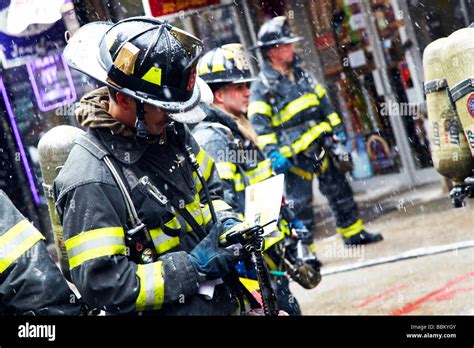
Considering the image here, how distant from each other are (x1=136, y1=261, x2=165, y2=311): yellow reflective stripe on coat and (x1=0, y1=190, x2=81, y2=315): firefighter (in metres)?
0.31

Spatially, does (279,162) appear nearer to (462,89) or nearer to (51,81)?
(51,81)

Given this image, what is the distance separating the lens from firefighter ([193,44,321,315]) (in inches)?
142

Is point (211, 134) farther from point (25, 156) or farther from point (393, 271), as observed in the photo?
point (393, 271)

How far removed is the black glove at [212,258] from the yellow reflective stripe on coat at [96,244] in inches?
9.6

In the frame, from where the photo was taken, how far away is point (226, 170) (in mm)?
3617

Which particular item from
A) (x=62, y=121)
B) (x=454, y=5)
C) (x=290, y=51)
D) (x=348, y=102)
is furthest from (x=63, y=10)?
(x=348, y=102)

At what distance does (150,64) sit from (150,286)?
25.0 inches

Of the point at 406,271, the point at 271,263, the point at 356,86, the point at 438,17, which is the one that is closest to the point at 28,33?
the point at 271,263

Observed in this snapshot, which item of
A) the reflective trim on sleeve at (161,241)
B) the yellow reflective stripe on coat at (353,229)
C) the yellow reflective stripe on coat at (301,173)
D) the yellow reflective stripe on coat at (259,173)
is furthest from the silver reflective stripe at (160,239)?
the yellow reflective stripe on coat at (353,229)

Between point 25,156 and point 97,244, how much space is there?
115 inches

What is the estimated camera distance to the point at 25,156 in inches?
201

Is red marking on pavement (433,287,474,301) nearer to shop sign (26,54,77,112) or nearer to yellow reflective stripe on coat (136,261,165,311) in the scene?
shop sign (26,54,77,112)
